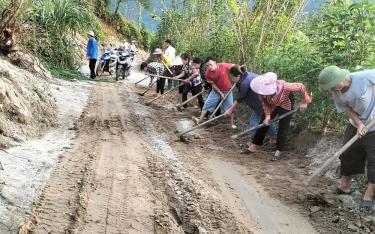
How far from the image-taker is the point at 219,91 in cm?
874

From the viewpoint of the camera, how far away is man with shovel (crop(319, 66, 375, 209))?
15.1 ft

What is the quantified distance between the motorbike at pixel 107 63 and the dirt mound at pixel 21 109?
30.1ft

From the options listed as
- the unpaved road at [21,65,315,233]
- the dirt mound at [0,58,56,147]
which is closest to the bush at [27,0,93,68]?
the dirt mound at [0,58,56,147]

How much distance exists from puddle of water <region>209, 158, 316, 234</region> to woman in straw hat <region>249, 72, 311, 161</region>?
99 centimetres

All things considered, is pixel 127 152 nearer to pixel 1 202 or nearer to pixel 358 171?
pixel 1 202

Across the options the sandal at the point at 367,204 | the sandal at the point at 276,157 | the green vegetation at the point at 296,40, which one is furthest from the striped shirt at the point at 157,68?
the sandal at the point at 367,204

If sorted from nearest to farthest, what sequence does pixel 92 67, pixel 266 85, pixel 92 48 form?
pixel 266 85 < pixel 92 48 < pixel 92 67

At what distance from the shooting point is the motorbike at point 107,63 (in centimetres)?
1752

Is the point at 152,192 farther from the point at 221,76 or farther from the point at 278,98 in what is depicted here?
the point at 221,76

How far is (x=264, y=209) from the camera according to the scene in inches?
193

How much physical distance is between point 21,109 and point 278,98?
348cm

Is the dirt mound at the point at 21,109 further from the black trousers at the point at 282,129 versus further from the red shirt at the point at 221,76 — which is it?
the black trousers at the point at 282,129

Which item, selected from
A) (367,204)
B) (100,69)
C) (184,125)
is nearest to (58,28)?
(100,69)

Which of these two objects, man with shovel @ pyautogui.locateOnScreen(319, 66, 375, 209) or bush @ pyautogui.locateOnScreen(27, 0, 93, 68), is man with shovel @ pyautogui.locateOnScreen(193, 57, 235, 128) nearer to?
man with shovel @ pyautogui.locateOnScreen(319, 66, 375, 209)
